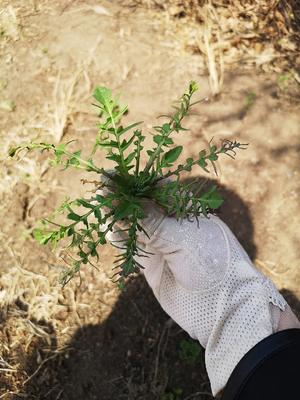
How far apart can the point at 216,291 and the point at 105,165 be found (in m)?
1.01

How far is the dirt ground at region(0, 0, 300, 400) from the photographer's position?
2.19 m

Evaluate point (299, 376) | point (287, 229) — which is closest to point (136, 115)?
point (287, 229)

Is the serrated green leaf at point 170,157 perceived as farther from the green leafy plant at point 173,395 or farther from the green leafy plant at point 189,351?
the green leafy plant at point 173,395

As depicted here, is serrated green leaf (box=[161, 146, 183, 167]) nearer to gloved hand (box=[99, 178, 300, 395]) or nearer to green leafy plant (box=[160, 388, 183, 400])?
gloved hand (box=[99, 178, 300, 395])

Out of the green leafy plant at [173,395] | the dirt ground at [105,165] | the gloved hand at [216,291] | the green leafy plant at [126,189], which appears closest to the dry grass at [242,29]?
the dirt ground at [105,165]

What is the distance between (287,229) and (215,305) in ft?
2.96

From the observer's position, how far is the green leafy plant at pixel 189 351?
219 centimetres

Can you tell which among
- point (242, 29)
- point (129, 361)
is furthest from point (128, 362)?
point (242, 29)

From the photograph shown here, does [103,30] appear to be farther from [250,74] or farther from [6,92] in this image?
[250,74]

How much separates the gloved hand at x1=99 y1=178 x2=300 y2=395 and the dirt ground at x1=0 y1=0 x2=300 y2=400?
0.60m

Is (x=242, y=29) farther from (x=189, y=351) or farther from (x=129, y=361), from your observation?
(x=129, y=361)

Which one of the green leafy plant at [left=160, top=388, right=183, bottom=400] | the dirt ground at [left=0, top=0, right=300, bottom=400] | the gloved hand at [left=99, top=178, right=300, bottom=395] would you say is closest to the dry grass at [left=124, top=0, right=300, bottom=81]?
the dirt ground at [left=0, top=0, right=300, bottom=400]

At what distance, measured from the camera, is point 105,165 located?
7.87 feet

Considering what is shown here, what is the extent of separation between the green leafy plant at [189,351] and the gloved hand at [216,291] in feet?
1.65
